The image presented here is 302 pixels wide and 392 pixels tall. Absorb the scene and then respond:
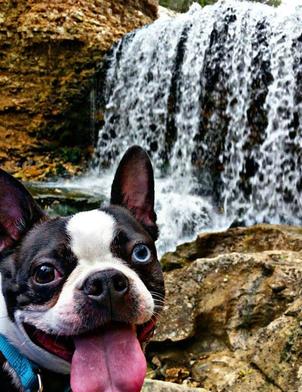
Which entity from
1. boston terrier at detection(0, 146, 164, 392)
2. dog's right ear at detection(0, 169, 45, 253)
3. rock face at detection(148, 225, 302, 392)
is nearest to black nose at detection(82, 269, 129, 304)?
boston terrier at detection(0, 146, 164, 392)

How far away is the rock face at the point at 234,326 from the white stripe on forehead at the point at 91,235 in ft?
3.94

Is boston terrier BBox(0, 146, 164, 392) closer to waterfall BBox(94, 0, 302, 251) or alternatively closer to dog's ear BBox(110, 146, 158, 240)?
dog's ear BBox(110, 146, 158, 240)

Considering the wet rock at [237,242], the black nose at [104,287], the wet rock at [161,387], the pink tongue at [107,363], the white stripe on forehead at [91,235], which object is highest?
the white stripe on forehead at [91,235]

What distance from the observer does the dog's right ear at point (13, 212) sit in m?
1.58

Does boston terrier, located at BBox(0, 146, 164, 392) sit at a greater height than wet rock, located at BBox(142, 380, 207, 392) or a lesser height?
greater

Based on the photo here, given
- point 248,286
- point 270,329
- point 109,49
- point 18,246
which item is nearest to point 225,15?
point 109,49

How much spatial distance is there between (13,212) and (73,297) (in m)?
0.45

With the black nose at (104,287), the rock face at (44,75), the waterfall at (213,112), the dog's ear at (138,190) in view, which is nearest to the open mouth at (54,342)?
the black nose at (104,287)

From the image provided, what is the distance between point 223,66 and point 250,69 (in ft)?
1.80

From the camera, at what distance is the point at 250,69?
24.1 feet

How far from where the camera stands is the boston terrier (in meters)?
1.31

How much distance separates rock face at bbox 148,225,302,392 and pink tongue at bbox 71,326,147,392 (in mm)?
1080

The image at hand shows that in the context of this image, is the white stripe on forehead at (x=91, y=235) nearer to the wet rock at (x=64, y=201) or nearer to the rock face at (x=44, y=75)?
the wet rock at (x=64, y=201)

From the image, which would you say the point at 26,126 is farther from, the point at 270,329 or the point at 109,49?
the point at 270,329
